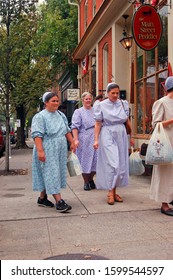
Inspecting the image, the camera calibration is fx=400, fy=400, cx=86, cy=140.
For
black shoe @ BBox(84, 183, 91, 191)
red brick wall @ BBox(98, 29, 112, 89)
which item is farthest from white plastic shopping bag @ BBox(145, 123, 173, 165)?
red brick wall @ BBox(98, 29, 112, 89)

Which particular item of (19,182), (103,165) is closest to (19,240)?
(103,165)

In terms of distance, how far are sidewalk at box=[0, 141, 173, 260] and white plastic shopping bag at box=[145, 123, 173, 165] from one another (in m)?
0.78

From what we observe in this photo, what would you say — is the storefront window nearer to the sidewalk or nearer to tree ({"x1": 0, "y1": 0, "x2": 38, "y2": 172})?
tree ({"x1": 0, "y1": 0, "x2": 38, "y2": 172})

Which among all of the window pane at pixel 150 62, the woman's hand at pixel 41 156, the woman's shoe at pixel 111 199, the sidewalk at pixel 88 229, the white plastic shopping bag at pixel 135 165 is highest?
the window pane at pixel 150 62

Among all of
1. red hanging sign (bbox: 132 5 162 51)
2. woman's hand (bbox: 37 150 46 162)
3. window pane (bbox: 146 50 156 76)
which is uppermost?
red hanging sign (bbox: 132 5 162 51)

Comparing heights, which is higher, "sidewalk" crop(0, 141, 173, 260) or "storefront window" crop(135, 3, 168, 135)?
"storefront window" crop(135, 3, 168, 135)

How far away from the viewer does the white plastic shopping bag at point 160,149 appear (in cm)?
521

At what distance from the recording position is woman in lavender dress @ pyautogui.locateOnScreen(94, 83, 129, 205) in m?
6.16

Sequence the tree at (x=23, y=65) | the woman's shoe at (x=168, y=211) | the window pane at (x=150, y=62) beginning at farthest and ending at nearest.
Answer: the tree at (x=23, y=65) → the window pane at (x=150, y=62) → the woman's shoe at (x=168, y=211)

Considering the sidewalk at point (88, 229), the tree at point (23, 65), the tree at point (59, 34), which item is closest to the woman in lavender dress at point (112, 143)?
the sidewalk at point (88, 229)

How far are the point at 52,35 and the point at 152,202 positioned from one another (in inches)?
719

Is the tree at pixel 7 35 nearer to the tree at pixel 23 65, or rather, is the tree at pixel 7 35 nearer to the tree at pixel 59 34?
the tree at pixel 23 65

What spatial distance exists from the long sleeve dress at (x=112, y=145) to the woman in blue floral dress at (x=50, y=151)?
0.67 meters

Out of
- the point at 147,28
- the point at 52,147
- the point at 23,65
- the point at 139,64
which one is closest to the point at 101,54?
the point at 139,64
